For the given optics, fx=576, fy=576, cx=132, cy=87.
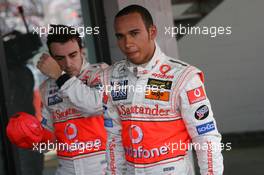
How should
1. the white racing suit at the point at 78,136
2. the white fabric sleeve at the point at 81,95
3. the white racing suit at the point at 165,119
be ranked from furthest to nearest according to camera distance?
the white racing suit at the point at 78,136 → the white fabric sleeve at the point at 81,95 → the white racing suit at the point at 165,119

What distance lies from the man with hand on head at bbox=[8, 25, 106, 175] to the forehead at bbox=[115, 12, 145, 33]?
2.23 ft

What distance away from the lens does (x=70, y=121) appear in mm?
3521

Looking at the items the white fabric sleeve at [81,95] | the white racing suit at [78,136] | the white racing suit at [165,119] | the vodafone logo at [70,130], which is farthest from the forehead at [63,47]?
the white racing suit at [165,119]

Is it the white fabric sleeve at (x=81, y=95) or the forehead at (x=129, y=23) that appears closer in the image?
the forehead at (x=129, y=23)

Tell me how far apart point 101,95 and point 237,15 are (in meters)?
4.58

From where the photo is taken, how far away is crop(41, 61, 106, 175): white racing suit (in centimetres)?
349

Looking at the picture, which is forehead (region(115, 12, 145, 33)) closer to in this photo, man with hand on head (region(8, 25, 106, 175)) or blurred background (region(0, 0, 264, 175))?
man with hand on head (region(8, 25, 106, 175))

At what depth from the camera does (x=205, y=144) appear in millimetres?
2555

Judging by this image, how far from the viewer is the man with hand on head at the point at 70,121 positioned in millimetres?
3395

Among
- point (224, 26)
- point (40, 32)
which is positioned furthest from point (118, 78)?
→ point (224, 26)

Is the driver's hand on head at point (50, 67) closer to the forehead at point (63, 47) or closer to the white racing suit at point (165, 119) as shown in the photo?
the forehead at point (63, 47)

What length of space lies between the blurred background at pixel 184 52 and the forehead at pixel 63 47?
1.11 meters

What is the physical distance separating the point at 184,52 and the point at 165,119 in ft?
15.6

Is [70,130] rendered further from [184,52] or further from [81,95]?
[184,52]
